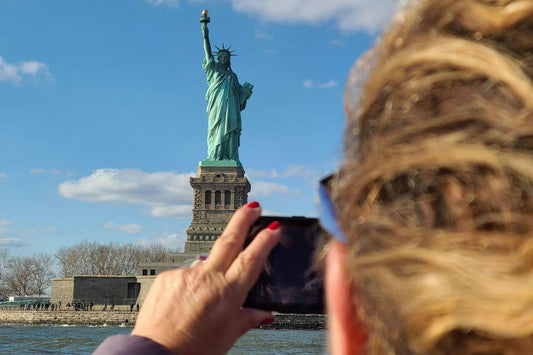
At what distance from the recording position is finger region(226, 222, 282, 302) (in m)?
1.08

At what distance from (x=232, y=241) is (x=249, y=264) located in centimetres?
5

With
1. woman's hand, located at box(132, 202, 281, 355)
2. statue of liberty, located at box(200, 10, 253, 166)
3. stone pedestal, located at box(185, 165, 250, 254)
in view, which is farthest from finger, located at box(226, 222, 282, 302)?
statue of liberty, located at box(200, 10, 253, 166)

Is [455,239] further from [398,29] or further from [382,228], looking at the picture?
[398,29]

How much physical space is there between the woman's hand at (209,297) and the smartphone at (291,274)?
0.03m

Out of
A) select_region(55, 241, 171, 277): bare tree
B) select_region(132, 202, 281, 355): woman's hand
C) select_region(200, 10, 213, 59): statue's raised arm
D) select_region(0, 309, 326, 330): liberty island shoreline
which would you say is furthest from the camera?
select_region(55, 241, 171, 277): bare tree

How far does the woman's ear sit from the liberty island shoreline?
3389cm

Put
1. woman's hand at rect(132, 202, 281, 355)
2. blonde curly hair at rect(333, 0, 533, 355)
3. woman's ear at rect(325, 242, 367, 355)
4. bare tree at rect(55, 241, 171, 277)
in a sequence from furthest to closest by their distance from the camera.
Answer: bare tree at rect(55, 241, 171, 277) < woman's hand at rect(132, 202, 281, 355) < woman's ear at rect(325, 242, 367, 355) < blonde curly hair at rect(333, 0, 533, 355)

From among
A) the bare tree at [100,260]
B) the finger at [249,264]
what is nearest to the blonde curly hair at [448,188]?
the finger at [249,264]

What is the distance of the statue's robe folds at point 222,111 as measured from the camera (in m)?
40.4

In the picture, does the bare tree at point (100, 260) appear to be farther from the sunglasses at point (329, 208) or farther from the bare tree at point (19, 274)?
the sunglasses at point (329, 208)

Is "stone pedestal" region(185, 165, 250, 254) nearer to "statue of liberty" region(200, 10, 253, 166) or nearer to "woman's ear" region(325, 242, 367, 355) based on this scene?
"statue of liberty" region(200, 10, 253, 166)

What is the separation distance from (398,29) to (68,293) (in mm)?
42005

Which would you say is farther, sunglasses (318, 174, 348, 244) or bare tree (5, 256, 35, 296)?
bare tree (5, 256, 35, 296)

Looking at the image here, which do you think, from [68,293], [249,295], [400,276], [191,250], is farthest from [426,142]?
[68,293]
